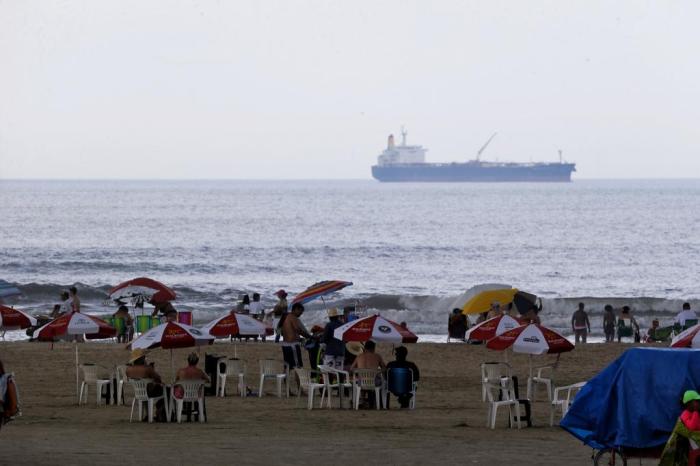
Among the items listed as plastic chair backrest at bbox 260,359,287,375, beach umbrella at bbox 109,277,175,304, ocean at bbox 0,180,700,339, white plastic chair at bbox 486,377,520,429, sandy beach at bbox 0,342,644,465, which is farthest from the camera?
ocean at bbox 0,180,700,339

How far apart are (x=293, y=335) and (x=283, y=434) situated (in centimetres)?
397

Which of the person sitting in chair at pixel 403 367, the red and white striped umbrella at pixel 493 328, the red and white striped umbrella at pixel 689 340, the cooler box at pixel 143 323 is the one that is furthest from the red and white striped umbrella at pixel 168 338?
the cooler box at pixel 143 323

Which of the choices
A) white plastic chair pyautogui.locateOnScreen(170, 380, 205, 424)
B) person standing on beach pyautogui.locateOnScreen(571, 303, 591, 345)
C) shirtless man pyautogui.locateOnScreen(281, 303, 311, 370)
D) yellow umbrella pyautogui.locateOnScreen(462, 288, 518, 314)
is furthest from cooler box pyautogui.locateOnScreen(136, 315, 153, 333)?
white plastic chair pyautogui.locateOnScreen(170, 380, 205, 424)

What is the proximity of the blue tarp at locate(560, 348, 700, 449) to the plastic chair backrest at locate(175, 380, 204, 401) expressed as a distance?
5.46m

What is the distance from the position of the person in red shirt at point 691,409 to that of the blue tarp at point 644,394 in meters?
0.28

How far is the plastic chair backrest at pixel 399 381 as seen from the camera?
47.5ft

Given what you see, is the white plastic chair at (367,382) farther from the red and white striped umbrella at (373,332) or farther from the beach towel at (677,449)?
the beach towel at (677,449)

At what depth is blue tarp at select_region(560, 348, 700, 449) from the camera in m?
8.67

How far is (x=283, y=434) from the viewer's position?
12.1 m

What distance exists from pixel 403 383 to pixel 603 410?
19.0 feet

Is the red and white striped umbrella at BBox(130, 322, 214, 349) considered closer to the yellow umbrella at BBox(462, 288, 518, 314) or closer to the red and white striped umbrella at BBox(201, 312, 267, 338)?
the red and white striped umbrella at BBox(201, 312, 267, 338)

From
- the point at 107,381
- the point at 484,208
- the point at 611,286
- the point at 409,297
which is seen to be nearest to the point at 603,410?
the point at 107,381

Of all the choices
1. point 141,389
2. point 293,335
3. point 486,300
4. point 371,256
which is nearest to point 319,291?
point 486,300

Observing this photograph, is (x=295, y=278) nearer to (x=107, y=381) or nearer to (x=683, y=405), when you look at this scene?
(x=107, y=381)
